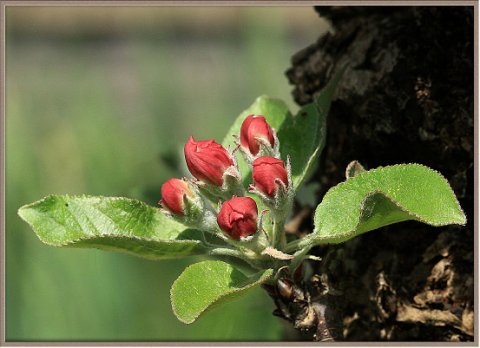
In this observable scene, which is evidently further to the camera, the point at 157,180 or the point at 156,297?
the point at 156,297

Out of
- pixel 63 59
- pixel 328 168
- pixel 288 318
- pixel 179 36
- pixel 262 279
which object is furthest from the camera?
pixel 179 36

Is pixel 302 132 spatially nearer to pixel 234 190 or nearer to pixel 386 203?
pixel 234 190

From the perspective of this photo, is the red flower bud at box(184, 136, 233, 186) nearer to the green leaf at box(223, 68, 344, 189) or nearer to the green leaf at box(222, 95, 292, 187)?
the green leaf at box(223, 68, 344, 189)

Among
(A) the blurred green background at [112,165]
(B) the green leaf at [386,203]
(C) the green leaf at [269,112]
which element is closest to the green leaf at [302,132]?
(C) the green leaf at [269,112]

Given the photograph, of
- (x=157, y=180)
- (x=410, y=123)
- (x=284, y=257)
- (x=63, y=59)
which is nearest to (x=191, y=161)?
(x=284, y=257)

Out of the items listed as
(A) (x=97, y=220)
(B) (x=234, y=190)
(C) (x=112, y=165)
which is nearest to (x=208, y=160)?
(B) (x=234, y=190)

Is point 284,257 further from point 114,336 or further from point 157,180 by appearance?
point 114,336

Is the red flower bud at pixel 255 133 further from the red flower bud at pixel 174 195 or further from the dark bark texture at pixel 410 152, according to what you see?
the dark bark texture at pixel 410 152
